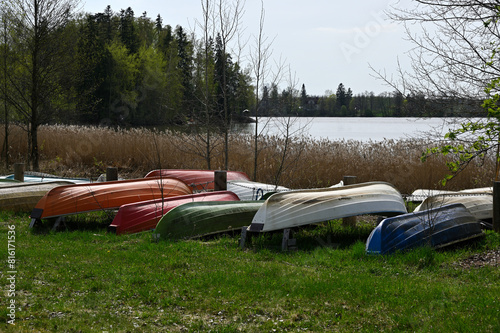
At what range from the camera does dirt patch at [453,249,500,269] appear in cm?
595

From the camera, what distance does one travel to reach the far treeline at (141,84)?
38.5ft

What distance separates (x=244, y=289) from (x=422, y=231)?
9.86 feet

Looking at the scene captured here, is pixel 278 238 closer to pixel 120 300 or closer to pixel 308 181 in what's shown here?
pixel 120 300

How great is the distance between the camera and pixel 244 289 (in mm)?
4828

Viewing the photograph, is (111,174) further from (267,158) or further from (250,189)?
(267,158)

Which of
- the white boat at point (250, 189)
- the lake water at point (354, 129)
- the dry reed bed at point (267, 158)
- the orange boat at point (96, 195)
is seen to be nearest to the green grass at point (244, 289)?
the orange boat at point (96, 195)

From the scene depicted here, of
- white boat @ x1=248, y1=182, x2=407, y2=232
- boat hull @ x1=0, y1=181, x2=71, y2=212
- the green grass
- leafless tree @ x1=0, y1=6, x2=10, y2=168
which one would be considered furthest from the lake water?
leafless tree @ x1=0, y1=6, x2=10, y2=168

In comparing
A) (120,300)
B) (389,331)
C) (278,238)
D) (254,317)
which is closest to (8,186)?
(278,238)

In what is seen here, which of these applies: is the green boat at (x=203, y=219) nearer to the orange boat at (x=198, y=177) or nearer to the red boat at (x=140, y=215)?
the red boat at (x=140, y=215)

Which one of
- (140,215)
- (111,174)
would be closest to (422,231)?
(140,215)

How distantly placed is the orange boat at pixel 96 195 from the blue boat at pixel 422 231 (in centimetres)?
336

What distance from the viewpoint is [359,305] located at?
14.7 feet

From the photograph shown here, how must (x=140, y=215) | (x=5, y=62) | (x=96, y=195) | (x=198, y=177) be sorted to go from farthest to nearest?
(x=5, y=62) → (x=198, y=177) → (x=96, y=195) → (x=140, y=215)

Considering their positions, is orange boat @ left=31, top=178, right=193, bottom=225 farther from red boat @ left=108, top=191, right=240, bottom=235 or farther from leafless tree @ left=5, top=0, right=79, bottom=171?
leafless tree @ left=5, top=0, right=79, bottom=171
